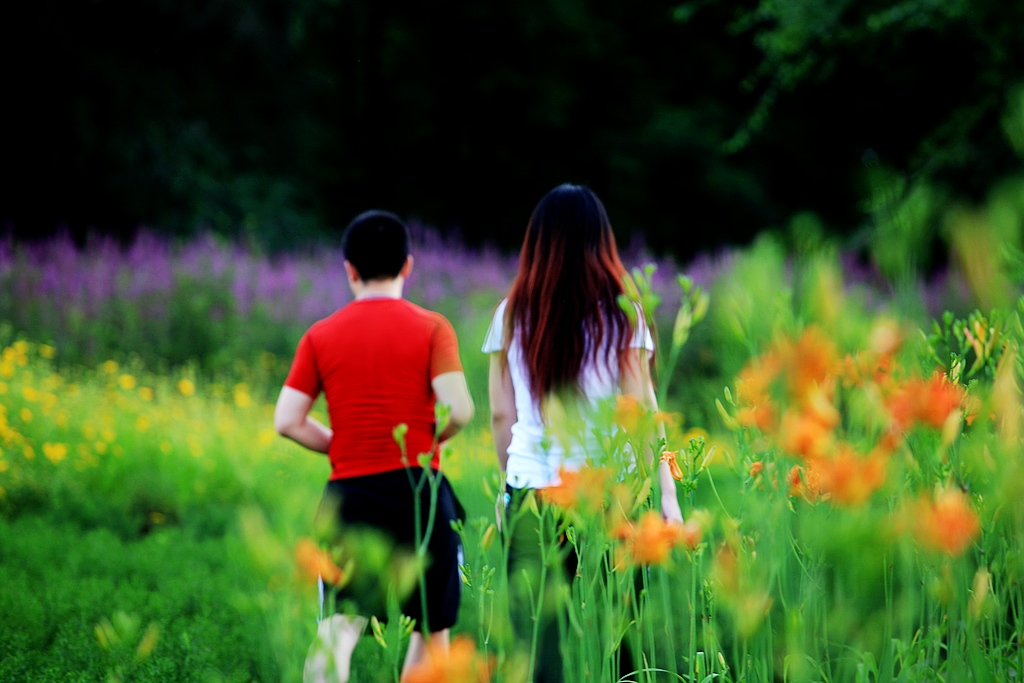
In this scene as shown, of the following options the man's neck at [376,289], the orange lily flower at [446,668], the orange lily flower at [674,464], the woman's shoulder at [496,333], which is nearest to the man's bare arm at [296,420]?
the man's neck at [376,289]

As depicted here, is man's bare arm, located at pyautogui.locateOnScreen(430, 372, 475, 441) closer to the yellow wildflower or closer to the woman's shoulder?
the woman's shoulder

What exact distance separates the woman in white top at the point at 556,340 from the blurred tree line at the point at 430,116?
34.1 ft

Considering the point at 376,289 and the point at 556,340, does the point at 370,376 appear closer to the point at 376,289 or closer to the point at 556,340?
the point at 376,289

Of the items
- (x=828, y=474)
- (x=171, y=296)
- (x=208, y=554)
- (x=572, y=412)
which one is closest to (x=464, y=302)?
(x=171, y=296)

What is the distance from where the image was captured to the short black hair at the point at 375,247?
8.41 ft

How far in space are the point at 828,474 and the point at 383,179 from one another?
570 inches

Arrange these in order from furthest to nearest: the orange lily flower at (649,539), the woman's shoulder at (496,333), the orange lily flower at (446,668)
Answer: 1. the woman's shoulder at (496,333)
2. the orange lily flower at (649,539)
3. the orange lily flower at (446,668)

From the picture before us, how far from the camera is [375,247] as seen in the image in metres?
2.56

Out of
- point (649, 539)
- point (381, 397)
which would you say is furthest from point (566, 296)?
point (649, 539)

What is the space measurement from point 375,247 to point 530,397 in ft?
2.19

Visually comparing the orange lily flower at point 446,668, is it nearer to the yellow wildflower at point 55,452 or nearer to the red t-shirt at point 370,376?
the red t-shirt at point 370,376

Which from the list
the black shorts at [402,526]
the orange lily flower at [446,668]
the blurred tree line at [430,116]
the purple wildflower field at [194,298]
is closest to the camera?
the orange lily flower at [446,668]

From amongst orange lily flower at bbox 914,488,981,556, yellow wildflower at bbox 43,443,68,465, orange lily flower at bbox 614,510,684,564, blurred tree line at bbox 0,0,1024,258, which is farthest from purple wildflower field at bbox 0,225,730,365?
orange lily flower at bbox 914,488,981,556

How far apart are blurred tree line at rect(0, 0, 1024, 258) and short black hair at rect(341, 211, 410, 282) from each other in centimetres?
1018
